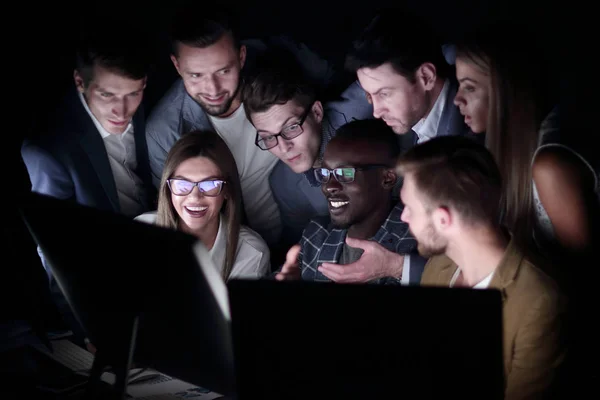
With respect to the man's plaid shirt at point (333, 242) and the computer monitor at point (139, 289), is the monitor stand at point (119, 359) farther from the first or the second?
the man's plaid shirt at point (333, 242)

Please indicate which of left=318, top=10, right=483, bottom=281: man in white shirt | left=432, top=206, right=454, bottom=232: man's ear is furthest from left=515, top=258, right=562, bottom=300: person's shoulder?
left=318, top=10, right=483, bottom=281: man in white shirt

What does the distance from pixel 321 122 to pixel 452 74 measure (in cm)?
65

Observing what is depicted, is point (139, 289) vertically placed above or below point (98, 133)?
below

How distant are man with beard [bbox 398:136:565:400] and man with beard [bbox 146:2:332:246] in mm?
1157

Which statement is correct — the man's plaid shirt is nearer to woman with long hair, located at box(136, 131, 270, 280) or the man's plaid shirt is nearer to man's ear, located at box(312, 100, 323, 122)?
woman with long hair, located at box(136, 131, 270, 280)

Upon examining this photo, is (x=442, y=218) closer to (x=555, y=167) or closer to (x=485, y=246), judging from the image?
(x=485, y=246)

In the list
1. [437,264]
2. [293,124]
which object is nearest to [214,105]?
[293,124]

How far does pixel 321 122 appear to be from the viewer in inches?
126

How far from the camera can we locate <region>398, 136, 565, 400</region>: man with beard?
84.5 inches

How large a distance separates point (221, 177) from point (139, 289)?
1692 millimetres

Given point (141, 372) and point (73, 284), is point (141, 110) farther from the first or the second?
point (73, 284)

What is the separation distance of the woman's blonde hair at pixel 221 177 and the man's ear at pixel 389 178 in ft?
2.56

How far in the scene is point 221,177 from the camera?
134 inches

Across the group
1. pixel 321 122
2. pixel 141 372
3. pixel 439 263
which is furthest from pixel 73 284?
pixel 321 122
